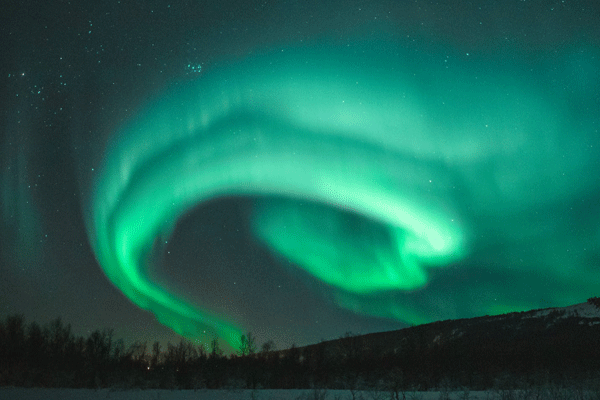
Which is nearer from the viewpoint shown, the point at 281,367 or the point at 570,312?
the point at 281,367

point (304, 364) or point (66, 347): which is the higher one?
point (66, 347)

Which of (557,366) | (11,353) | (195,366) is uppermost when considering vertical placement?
(11,353)

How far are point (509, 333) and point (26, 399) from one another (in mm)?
91060

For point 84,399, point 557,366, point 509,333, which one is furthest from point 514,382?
point 509,333

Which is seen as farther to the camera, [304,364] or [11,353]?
[304,364]

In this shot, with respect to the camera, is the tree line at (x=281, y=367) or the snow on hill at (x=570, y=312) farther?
the snow on hill at (x=570, y=312)


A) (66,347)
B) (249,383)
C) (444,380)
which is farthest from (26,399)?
(66,347)

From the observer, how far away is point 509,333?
8906 centimetres

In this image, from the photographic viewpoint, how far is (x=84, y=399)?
52.2 feet

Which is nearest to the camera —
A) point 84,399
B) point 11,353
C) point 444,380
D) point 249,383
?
point 84,399

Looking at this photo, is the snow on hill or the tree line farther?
the snow on hill

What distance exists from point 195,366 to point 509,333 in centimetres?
7026

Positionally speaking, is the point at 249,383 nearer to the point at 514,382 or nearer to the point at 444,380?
the point at 444,380

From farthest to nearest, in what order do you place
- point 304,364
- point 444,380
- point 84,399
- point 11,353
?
point 304,364 → point 11,353 → point 444,380 → point 84,399
